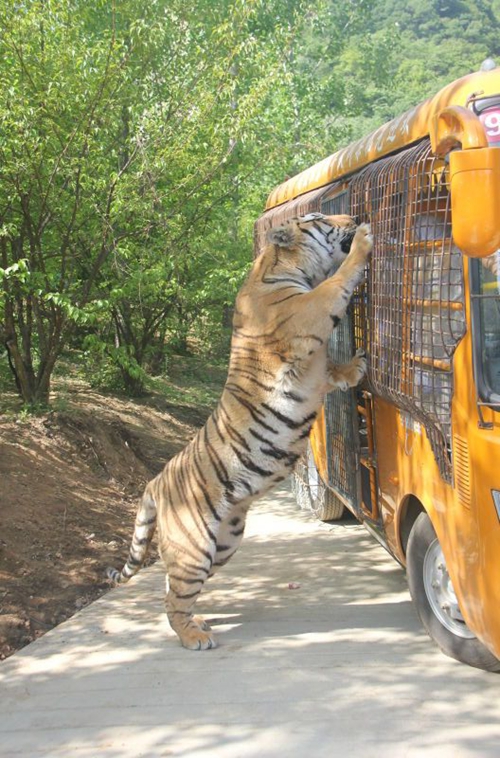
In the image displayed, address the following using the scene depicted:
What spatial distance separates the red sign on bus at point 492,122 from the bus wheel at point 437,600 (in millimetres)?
1884

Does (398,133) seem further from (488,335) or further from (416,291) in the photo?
(488,335)

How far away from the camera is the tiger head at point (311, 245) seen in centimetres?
480

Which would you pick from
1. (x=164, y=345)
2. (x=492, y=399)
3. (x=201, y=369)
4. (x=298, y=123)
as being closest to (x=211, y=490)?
(x=492, y=399)

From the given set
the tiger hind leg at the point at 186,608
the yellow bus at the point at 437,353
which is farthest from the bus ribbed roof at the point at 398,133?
the tiger hind leg at the point at 186,608

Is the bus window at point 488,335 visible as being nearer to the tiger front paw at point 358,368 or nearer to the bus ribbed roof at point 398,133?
→ the bus ribbed roof at point 398,133

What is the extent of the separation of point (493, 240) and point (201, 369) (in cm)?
1234

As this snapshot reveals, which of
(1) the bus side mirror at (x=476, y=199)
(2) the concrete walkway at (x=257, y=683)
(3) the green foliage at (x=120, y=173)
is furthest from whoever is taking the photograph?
(3) the green foliage at (x=120, y=173)

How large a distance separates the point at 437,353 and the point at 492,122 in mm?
1023

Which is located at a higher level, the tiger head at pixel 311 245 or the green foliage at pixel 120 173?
the green foliage at pixel 120 173

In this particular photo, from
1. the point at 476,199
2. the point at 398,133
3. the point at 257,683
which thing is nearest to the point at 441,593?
the point at 257,683

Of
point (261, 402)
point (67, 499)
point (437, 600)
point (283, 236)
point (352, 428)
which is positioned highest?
point (283, 236)

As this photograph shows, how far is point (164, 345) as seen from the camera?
13.3 meters

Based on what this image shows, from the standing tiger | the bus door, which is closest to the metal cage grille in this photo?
the standing tiger

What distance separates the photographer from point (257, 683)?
151 inches
